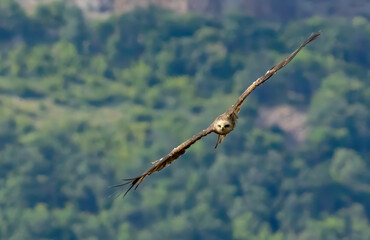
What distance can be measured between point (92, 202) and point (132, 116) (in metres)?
14.3

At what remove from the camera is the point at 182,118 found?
114625 mm

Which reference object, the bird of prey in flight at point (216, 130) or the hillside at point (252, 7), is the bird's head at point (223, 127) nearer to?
the bird of prey in flight at point (216, 130)

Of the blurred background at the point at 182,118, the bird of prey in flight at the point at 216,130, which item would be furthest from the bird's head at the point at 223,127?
the blurred background at the point at 182,118

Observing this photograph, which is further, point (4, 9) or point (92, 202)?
point (4, 9)

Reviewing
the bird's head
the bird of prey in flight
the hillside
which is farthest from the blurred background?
the bird's head

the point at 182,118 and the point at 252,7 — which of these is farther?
the point at 252,7

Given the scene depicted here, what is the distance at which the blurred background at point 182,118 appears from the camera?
332 feet

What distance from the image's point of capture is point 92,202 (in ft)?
339

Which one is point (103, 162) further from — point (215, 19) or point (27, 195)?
point (215, 19)

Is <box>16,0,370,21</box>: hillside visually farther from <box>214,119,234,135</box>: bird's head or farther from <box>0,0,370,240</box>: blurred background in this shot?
<box>214,119,234,135</box>: bird's head

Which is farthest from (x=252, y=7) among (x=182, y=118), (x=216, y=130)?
(x=216, y=130)

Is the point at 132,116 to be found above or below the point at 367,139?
above

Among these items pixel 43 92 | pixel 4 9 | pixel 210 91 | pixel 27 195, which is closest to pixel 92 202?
pixel 27 195

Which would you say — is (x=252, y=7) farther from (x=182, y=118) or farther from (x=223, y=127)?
(x=223, y=127)
